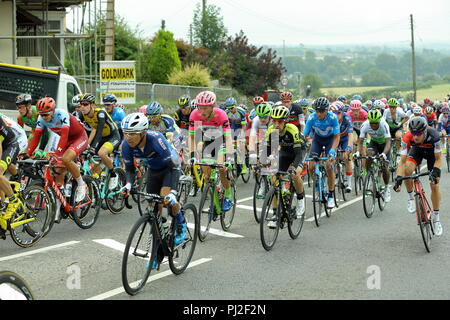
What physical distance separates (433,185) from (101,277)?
5.01m

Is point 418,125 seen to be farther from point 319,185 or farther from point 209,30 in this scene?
point 209,30

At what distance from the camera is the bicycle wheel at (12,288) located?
424cm

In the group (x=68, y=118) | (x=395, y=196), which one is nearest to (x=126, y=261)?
(x=68, y=118)

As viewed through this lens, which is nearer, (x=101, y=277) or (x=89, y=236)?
(x=101, y=277)

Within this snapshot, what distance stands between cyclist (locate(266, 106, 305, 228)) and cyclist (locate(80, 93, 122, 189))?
2.96 m

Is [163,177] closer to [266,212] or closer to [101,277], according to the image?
[101,277]

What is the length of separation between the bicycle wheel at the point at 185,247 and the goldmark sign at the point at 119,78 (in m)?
12.4

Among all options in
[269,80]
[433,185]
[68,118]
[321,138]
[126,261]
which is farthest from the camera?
[269,80]

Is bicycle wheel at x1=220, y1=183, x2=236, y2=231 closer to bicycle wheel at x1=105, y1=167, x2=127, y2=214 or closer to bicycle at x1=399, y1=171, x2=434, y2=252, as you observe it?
bicycle wheel at x1=105, y1=167, x2=127, y2=214

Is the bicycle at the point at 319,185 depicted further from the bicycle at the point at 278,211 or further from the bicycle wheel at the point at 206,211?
the bicycle wheel at the point at 206,211

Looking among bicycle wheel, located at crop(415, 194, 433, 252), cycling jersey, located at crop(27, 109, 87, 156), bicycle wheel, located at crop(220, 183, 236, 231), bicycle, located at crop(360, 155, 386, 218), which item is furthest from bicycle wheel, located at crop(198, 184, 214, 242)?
bicycle, located at crop(360, 155, 386, 218)

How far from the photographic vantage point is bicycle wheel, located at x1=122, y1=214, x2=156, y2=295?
634 cm

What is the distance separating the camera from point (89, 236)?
9531 mm
